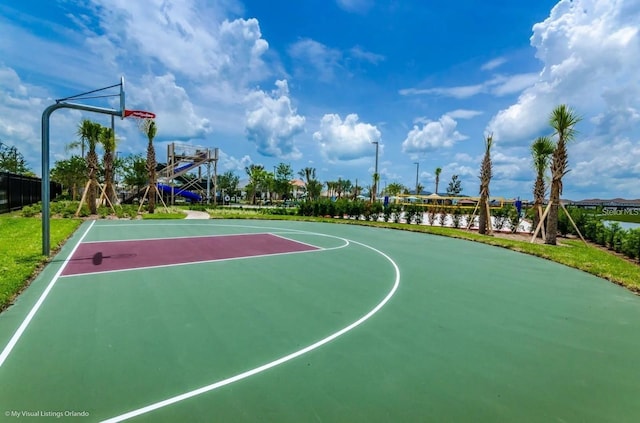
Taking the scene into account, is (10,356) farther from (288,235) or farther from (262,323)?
(288,235)

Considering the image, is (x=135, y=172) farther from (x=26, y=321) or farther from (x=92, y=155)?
(x=26, y=321)

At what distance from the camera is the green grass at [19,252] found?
6.32m

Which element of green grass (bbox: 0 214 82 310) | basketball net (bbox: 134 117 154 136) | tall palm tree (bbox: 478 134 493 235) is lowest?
green grass (bbox: 0 214 82 310)

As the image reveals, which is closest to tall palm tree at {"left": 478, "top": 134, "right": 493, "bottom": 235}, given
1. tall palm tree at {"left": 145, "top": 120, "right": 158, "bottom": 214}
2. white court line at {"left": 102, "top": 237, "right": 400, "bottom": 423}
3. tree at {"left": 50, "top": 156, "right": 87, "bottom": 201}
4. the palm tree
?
the palm tree

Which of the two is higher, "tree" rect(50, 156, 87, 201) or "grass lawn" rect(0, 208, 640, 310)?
"tree" rect(50, 156, 87, 201)

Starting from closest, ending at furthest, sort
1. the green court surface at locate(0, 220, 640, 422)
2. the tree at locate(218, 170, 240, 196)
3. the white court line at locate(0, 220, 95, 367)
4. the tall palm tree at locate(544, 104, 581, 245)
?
the green court surface at locate(0, 220, 640, 422)
the white court line at locate(0, 220, 95, 367)
the tall palm tree at locate(544, 104, 581, 245)
the tree at locate(218, 170, 240, 196)

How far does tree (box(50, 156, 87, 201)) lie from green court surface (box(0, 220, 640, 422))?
3614 cm

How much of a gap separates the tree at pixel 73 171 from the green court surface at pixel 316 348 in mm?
36142

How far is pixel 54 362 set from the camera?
3879 millimetres

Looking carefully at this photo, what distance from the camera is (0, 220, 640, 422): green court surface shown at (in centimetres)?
323

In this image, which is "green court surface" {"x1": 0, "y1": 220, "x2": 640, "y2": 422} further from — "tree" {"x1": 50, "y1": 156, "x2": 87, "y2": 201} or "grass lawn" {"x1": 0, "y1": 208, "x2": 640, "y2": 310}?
"tree" {"x1": 50, "y1": 156, "x2": 87, "y2": 201}

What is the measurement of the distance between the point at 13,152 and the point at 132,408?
5030 cm

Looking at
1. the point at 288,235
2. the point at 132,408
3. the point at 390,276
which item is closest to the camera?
the point at 132,408

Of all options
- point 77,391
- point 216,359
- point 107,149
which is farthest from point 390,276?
point 107,149
